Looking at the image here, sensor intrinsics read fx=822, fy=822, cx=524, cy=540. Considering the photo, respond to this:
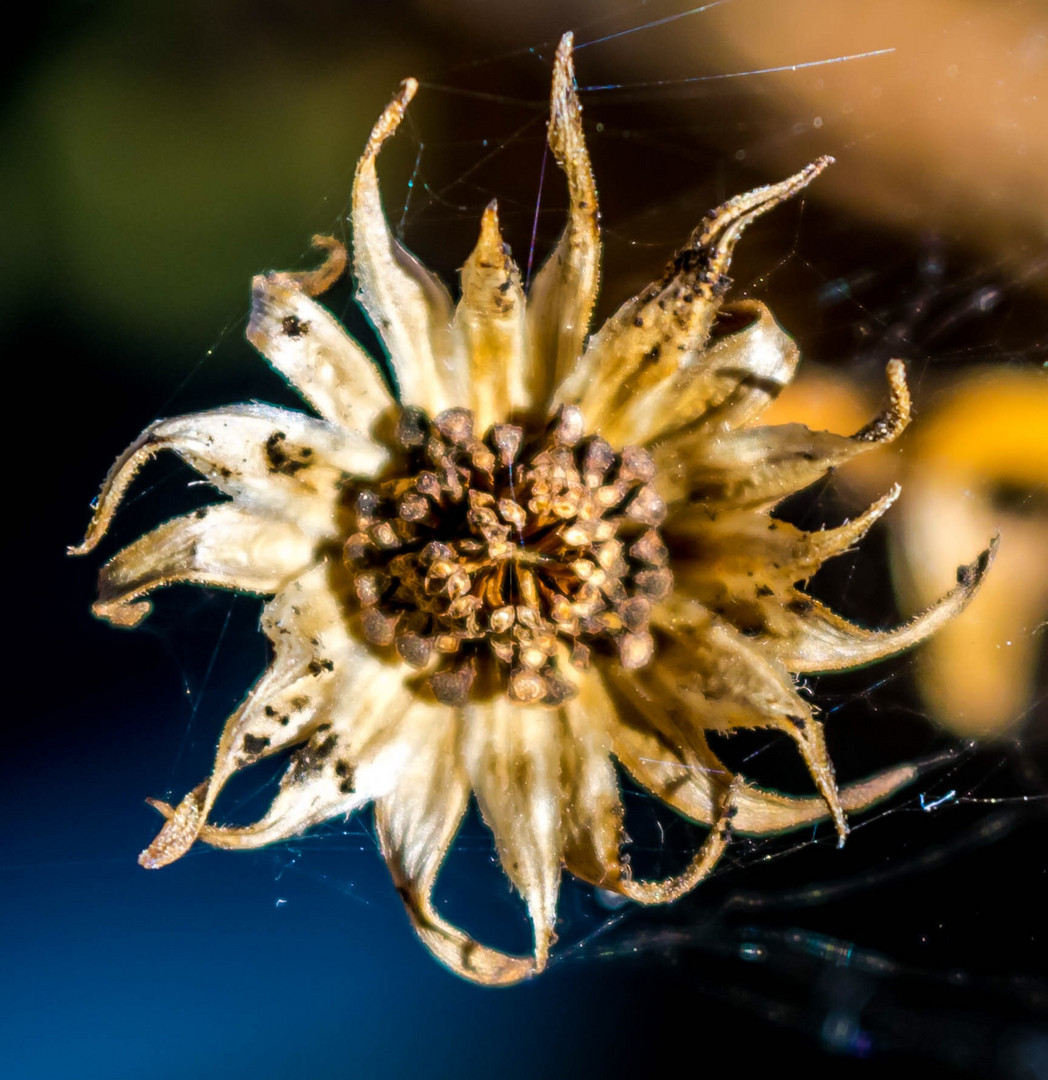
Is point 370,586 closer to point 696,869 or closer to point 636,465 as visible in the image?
point 636,465

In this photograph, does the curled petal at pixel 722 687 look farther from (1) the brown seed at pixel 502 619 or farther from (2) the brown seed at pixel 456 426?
(2) the brown seed at pixel 456 426

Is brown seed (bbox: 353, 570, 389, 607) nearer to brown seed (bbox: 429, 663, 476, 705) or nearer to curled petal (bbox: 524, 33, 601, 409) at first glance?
brown seed (bbox: 429, 663, 476, 705)

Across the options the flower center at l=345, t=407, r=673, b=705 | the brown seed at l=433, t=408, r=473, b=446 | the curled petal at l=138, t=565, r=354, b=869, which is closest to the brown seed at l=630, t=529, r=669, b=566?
the flower center at l=345, t=407, r=673, b=705

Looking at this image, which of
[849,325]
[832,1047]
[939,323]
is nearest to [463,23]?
[849,325]

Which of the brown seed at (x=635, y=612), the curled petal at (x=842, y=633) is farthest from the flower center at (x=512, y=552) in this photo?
the curled petal at (x=842, y=633)

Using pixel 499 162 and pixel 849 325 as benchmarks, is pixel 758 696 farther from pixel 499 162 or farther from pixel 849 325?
→ pixel 499 162

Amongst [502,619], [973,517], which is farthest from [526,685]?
[973,517]
